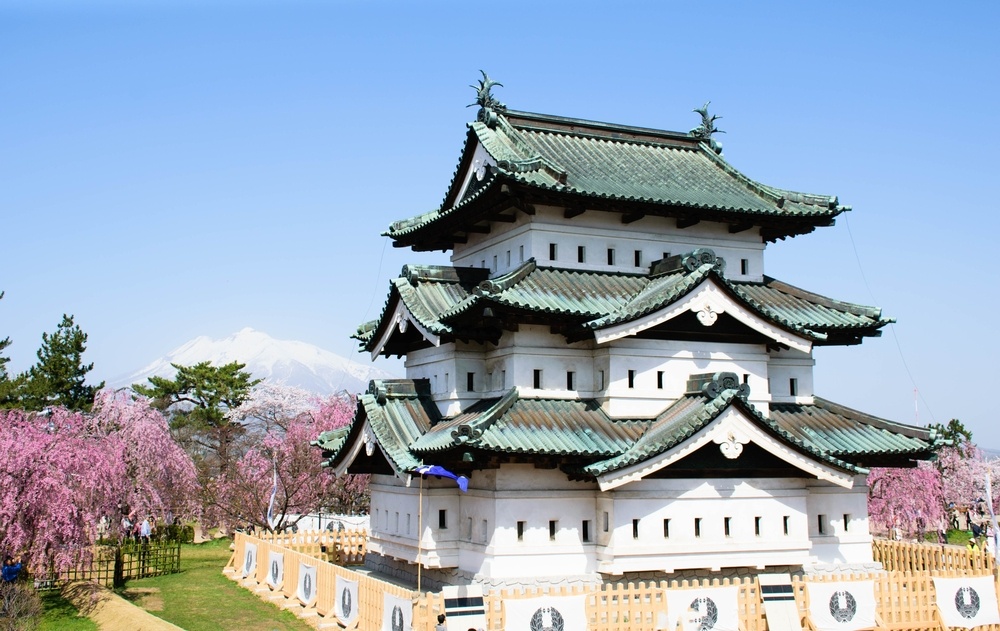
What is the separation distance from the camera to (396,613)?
19797 mm

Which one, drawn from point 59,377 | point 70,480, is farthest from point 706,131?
point 59,377

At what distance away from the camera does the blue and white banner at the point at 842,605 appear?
21.6 m

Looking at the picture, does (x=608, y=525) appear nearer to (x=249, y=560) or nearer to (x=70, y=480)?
(x=249, y=560)

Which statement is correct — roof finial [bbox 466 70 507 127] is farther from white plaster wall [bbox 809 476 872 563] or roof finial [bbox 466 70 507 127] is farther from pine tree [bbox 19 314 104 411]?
pine tree [bbox 19 314 104 411]

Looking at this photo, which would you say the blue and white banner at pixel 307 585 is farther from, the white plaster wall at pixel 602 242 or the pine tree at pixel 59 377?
the pine tree at pixel 59 377

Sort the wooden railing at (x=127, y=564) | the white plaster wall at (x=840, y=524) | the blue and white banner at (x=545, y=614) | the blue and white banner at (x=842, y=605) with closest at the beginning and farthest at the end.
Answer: the blue and white banner at (x=545, y=614)
the blue and white banner at (x=842, y=605)
the white plaster wall at (x=840, y=524)
the wooden railing at (x=127, y=564)

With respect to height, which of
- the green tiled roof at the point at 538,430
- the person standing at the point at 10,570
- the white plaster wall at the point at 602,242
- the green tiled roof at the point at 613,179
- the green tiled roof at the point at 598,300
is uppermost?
the green tiled roof at the point at 613,179

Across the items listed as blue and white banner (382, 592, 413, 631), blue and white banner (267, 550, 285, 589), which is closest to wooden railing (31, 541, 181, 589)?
blue and white banner (267, 550, 285, 589)

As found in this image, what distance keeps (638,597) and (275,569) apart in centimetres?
1236

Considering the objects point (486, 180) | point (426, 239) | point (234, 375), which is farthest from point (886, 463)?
point (234, 375)

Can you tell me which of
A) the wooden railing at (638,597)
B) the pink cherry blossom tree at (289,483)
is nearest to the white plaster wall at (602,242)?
the wooden railing at (638,597)

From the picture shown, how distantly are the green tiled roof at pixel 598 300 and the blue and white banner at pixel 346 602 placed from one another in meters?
6.70

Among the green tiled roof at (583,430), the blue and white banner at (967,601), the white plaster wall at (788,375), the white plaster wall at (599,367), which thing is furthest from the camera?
the white plaster wall at (788,375)

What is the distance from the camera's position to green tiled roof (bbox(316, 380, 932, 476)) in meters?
22.2
